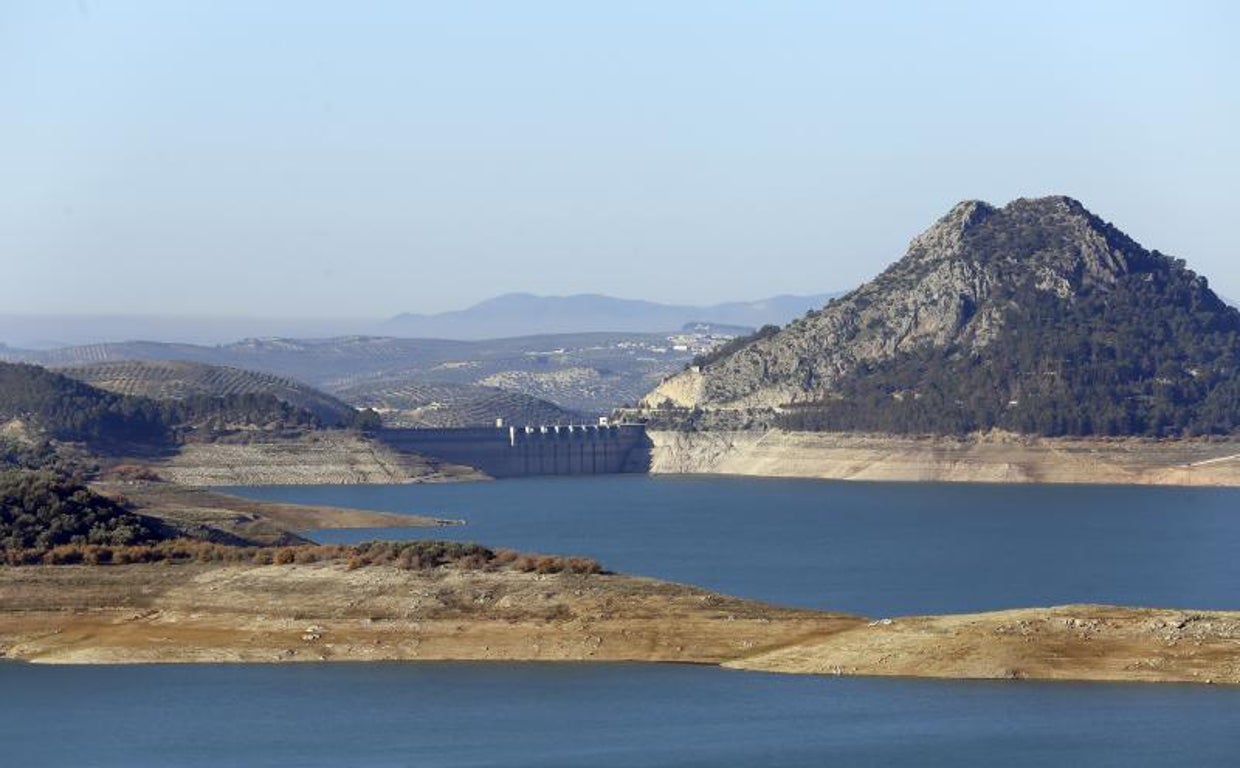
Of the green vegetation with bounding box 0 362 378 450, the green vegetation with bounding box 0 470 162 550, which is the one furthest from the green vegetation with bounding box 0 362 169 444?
the green vegetation with bounding box 0 470 162 550

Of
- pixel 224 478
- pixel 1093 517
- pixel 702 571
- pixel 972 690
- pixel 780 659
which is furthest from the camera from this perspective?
pixel 224 478

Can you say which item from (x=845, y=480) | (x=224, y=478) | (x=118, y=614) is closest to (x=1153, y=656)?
(x=118, y=614)

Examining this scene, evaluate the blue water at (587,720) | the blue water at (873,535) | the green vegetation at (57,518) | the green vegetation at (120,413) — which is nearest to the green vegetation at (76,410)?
the green vegetation at (120,413)

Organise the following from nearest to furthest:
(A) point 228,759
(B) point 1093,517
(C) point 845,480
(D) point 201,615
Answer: (A) point 228,759
(D) point 201,615
(B) point 1093,517
(C) point 845,480

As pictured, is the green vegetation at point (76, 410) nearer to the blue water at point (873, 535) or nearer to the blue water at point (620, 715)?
the blue water at point (873, 535)

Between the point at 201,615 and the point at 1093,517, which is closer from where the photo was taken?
the point at 201,615

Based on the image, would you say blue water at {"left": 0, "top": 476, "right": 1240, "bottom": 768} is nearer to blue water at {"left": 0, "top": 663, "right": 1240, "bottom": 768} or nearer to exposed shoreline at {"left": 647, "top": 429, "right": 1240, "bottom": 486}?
blue water at {"left": 0, "top": 663, "right": 1240, "bottom": 768}

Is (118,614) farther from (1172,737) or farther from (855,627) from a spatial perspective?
(1172,737)
